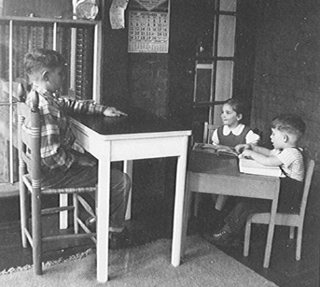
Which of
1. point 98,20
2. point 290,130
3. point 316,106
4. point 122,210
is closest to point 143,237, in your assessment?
point 122,210

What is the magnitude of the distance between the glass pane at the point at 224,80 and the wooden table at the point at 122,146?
140 centimetres

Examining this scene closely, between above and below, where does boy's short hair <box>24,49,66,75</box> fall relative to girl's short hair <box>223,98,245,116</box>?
above

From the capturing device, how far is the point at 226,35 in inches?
161

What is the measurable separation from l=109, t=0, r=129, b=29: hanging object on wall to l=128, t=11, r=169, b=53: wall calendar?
81 millimetres

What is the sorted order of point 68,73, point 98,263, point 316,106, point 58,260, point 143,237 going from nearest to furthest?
point 98,263 < point 58,260 < point 143,237 < point 68,73 < point 316,106

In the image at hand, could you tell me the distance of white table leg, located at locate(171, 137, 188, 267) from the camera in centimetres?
273

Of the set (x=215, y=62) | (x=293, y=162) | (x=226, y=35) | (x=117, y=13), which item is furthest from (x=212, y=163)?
(x=226, y=35)

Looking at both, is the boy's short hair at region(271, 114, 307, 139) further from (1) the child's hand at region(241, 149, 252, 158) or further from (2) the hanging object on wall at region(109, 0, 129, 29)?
(2) the hanging object on wall at region(109, 0, 129, 29)

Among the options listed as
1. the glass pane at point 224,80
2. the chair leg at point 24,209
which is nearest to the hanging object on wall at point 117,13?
the glass pane at point 224,80

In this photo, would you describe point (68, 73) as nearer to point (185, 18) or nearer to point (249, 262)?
point (185, 18)

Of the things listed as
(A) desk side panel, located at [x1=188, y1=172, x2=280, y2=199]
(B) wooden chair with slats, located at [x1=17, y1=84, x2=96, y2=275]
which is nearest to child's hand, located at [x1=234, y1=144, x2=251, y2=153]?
(A) desk side panel, located at [x1=188, y1=172, x2=280, y2=199]

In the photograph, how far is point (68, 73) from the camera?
3.52 m

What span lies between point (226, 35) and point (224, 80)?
0.34 metres

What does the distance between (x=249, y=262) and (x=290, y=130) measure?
0.76 meters
